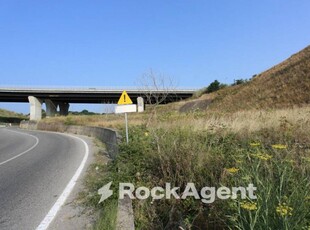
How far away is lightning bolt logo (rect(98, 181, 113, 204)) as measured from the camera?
7.77m

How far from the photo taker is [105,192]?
8.17 m

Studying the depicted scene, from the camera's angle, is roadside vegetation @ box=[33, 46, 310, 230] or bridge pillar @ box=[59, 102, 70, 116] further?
bridge pillar @ box=[59, 102, 70, 116]

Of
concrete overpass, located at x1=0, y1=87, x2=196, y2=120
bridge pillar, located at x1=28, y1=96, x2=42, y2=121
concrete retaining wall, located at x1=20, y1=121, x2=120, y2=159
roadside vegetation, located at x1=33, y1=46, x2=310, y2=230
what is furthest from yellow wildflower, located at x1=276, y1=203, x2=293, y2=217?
bridge pillar, located at x1=28, y1=96, x2=42, y2=121

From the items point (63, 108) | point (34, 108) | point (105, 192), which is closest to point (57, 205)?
point (105, 192)

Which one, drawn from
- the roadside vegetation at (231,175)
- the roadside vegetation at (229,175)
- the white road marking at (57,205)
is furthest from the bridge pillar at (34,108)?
the roadside vegetation at (231,175)

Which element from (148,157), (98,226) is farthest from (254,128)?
(98,226)

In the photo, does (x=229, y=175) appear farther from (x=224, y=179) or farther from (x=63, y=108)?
(x=63, y=108)

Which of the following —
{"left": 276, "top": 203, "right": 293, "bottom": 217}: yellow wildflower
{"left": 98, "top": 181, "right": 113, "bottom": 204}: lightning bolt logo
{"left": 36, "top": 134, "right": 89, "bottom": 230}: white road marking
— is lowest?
{"left": 36, "top": 134, "right": 89, "bottom": 230}: white road marking

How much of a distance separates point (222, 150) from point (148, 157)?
2.08m

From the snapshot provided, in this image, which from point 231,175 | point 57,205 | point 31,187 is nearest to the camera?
point 231,175

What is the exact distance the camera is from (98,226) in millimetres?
5820

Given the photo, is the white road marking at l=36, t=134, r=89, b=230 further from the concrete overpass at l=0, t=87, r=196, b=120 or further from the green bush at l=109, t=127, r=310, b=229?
the concrete overpass at l=0, t=87, r=196, b=120

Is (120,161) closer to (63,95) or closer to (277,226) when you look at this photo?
(277,226)

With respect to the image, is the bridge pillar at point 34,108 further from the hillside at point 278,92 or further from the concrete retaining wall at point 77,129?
the hillside at point 278,92
